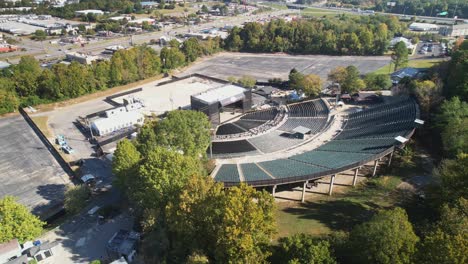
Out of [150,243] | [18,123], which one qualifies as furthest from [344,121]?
[18,123]

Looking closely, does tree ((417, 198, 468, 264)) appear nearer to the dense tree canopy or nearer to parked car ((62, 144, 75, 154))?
the dense tree canopy

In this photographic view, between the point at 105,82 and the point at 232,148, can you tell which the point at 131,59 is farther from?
the point at 232,148

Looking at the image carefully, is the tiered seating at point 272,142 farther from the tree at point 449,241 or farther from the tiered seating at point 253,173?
the tree at point 449,241

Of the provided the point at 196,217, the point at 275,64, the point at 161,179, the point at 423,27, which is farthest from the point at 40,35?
the point at 423,27

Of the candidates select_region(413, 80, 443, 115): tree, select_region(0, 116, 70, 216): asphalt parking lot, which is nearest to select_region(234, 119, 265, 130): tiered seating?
select_region(413, 80, 443, 115): tree

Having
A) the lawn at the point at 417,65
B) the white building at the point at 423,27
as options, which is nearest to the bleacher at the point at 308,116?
the lawn at the point at 417,65

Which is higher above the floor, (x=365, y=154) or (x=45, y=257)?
(x=365, y=154)

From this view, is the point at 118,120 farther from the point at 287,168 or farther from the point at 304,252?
the point at 304,252
